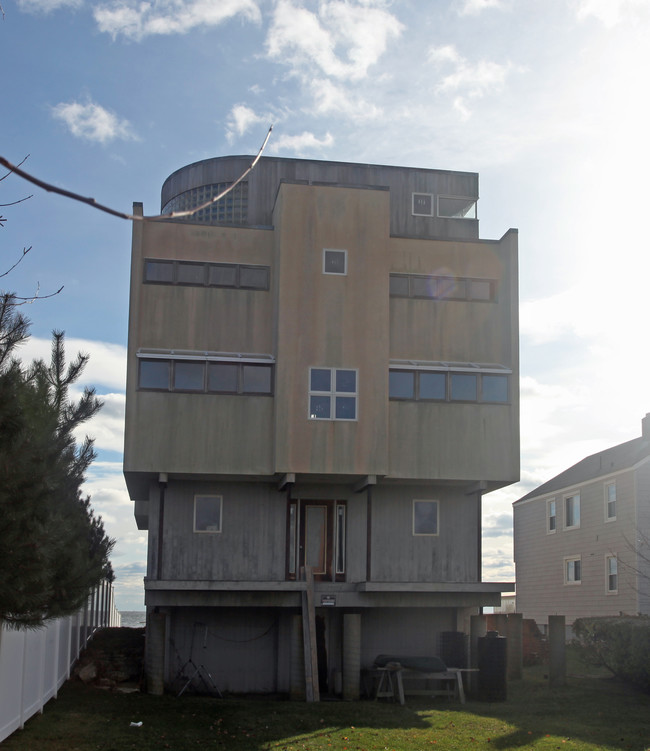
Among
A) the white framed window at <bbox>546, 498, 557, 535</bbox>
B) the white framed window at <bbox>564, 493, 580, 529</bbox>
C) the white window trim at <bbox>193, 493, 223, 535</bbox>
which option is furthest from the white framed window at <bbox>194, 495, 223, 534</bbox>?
the white framed window at <bbox>546, 498, 557, 535</bbox>

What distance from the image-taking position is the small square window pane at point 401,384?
22.2 m

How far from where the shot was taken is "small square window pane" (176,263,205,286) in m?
22.4

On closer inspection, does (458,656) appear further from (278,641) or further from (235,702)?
(235,702)

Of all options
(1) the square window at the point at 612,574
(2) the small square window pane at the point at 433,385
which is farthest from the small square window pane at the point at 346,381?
(1) the square window at the point at 612,574

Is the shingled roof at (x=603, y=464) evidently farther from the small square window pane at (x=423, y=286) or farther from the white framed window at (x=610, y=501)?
the small square window pane at (x=423, y=286)

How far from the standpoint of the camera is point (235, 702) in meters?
18.9

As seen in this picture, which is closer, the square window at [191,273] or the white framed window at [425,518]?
the square window at [191,273]

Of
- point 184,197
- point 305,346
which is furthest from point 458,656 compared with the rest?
point 184,197

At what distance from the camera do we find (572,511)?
3647 cm

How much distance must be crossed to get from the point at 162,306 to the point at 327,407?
461cm

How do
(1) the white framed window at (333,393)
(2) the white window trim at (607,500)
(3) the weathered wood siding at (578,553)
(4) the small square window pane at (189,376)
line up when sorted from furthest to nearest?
(2) the white window trim at (607,500) → (3) the weathered wood siding at (578,553) → (1) the white framed window at (333,393) → (4) the small square window pane at (189,376)

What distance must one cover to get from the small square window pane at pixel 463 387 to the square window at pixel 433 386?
0.72 ft

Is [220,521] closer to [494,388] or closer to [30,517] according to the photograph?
[494,388]

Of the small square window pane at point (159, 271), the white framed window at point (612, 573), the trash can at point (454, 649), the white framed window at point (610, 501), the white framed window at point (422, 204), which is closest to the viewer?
the trash can at point (454, 649)
